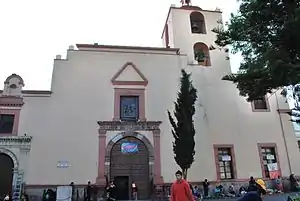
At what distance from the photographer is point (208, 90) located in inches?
878

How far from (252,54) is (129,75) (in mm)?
11942

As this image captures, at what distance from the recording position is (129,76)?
70.8 feet

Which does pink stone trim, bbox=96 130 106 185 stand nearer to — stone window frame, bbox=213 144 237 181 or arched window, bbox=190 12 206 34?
stone window frame, bbox=213 144 237 181

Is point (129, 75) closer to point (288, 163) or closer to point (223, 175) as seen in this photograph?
point (223, 175)

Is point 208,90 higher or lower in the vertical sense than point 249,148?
higher

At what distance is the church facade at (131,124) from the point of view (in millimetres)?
18844

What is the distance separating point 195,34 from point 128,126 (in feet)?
30.4

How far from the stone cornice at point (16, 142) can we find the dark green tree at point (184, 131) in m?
8.63

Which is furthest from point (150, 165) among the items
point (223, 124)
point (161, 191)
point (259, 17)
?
point (259, 17)

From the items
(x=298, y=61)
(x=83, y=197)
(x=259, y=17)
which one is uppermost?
(x=259, y=17)

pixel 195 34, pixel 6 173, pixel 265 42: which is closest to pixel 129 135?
pixel 6 173

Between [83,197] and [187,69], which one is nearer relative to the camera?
[83,197]

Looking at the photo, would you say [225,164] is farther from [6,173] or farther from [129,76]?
[6,173]

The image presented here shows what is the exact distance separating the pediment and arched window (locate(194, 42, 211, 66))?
4.86 m
